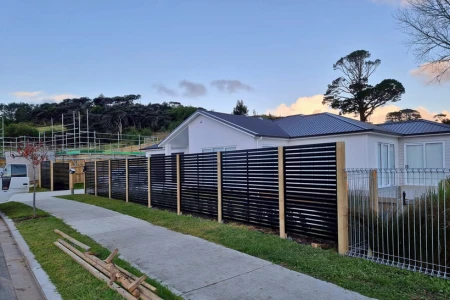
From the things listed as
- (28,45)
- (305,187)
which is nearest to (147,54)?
(28,45)

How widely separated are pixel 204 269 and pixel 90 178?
46.6 ft

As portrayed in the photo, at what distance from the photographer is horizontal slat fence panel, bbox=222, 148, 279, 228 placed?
278 inches

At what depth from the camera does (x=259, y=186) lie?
24.4 ft

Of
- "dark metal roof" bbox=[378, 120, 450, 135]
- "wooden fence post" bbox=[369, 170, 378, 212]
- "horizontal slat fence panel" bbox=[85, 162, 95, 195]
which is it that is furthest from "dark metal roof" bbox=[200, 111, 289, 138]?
"wooden fence post" bbox=[369, 170, 378, 212]

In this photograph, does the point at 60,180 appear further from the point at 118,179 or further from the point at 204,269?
the point at 204,269

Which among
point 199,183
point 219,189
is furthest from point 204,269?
point 199,183

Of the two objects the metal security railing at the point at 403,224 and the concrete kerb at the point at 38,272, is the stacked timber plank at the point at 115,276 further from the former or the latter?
the metal security railing at the point at 403,224

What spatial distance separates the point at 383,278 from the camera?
4.28 metres

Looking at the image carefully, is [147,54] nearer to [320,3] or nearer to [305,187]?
[320,3]

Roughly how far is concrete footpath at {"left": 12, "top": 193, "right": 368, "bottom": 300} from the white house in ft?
28.8

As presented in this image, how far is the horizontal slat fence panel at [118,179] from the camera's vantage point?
13672 millimetres

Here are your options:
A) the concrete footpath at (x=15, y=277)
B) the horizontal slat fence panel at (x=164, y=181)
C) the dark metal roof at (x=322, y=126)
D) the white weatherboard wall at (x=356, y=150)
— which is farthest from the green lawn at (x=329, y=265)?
the dark metal roof at (x=322, y=126)

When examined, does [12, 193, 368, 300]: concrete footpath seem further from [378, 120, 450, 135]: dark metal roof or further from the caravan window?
[378, 120, 450, 135]: dark metal roof

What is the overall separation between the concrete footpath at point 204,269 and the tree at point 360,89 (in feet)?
146
